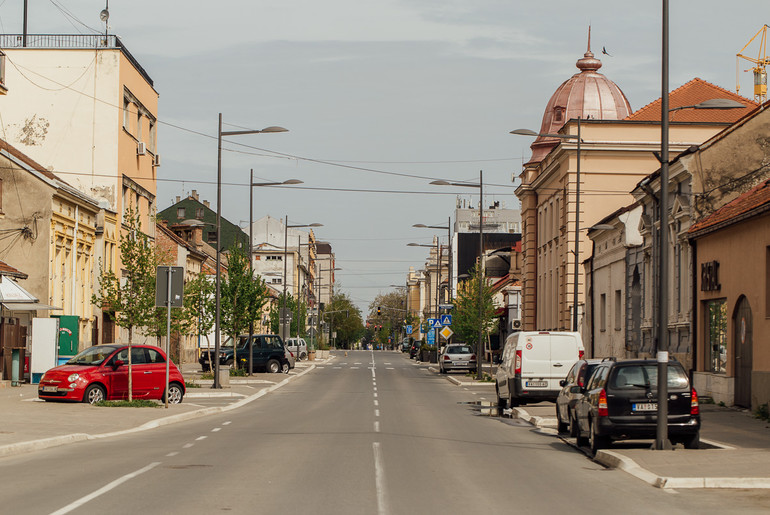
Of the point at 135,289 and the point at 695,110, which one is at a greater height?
the point at 695,110

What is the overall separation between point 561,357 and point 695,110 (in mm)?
29900

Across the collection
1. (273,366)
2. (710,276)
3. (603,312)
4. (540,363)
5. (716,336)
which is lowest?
(273,366)

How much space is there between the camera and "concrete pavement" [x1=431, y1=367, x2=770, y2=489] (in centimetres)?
1312

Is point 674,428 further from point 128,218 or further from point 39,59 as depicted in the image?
point 39,59

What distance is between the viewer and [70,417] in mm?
22938

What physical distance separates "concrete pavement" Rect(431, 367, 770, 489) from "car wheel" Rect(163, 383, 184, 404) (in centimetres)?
1045

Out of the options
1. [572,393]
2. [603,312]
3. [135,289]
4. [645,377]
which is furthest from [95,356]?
[603,312]

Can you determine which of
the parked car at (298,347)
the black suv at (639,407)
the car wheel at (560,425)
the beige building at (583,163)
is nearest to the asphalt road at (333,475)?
the car wheel at (560,425)

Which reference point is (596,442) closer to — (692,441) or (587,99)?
(692,441)

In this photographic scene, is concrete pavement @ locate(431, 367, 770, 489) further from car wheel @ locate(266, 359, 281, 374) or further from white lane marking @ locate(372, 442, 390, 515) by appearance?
car wheel @ locate(266, 359, 281, 374)

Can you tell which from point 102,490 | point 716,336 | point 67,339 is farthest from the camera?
point 67,339

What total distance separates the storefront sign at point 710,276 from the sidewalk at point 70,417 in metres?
13.3

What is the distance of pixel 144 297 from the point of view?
28797 mm

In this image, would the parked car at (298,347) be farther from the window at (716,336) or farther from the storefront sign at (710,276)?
the storefront sign at (710,276)
